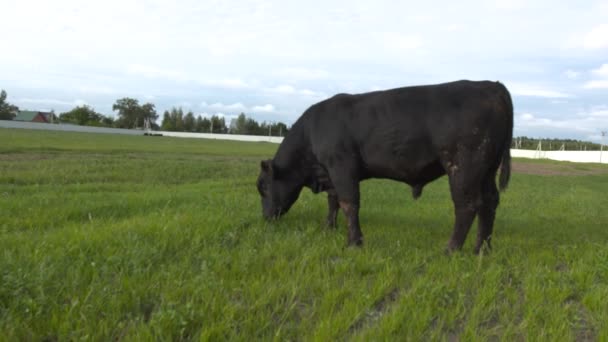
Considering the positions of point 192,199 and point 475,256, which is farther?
point 192,199

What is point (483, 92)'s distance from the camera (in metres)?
4.97

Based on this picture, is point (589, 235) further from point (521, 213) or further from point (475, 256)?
point (475, 256)

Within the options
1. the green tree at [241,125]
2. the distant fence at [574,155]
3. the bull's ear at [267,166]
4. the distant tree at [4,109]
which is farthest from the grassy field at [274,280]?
the green tree at [241,125]

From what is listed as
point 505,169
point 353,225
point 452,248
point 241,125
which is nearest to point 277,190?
point 353,225

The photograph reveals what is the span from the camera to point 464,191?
489 cm

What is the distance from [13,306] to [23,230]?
2924mm

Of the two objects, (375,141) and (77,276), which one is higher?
(375,141)

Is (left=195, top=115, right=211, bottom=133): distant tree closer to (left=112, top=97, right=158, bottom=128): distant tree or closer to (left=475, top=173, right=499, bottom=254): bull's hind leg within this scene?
(left=112, top=97, right=158, bottom=128): distant tree

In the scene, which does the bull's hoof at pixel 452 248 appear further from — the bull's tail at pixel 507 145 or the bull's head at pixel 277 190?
the bull's head at pixel 277 190

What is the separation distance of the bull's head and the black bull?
66 centimetres

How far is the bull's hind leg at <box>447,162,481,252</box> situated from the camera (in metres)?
4.86

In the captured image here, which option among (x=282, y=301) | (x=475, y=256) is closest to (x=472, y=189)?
(x=475, y=256)

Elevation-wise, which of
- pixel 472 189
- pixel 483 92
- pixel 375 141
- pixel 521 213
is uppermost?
pixel 483 92

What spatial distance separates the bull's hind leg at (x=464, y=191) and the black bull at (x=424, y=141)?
10 mm
